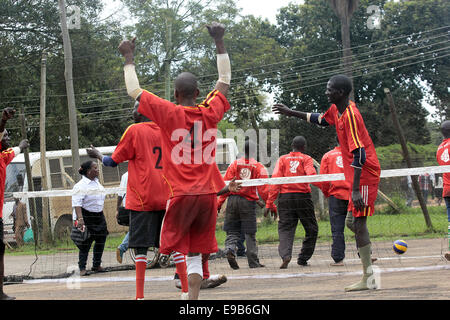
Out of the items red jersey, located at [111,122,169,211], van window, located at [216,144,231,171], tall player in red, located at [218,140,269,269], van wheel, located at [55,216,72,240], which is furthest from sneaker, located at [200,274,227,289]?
van window, located at [216,144,231,171]

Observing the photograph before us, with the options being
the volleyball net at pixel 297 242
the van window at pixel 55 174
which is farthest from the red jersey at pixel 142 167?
the van window at pixel 55 174

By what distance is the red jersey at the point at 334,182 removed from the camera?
9.99 m

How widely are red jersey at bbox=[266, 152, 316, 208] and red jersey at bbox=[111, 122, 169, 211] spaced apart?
13.7ft

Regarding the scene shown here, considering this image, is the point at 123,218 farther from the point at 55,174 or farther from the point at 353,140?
the point at 55,174

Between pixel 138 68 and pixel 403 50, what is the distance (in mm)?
17283

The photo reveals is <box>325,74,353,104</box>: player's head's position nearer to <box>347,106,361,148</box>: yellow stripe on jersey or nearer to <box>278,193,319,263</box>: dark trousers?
<box>347,106,361,148</box>: yellow stripe on jersey

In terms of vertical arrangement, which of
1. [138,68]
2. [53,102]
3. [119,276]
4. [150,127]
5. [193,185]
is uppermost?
[138,68]

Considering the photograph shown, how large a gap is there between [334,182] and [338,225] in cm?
68

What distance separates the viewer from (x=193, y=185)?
524 cm

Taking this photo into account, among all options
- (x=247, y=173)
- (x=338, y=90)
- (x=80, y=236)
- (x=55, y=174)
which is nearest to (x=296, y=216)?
(x=247, y=173)
